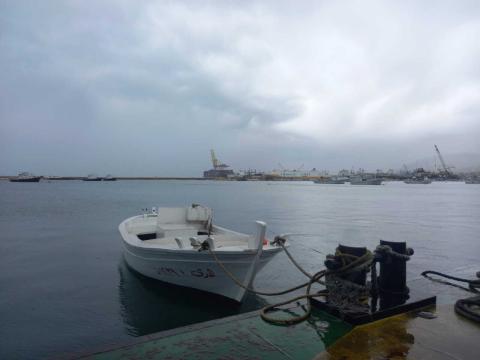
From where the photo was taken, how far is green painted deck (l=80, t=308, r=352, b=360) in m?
3.52

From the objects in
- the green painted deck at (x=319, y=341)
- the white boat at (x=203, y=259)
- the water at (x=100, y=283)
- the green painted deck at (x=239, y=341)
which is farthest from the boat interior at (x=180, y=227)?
the green painted deck at (x=319, y=341)

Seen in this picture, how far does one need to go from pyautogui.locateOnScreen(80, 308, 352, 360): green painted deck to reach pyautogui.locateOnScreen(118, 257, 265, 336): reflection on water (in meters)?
5.40

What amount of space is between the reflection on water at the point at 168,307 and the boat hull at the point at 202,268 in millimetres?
330

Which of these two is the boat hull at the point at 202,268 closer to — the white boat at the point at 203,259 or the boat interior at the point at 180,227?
the white boat at the point at 203,259

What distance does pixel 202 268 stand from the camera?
939cm

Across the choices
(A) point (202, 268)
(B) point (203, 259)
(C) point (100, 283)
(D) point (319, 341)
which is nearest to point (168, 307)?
(A) point (202, 268)

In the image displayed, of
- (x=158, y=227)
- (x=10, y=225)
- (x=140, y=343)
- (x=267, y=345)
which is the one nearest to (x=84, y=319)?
(x=158, y=227)

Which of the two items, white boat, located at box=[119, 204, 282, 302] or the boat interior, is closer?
white boat, located at box=[119, 204, 282, 302]

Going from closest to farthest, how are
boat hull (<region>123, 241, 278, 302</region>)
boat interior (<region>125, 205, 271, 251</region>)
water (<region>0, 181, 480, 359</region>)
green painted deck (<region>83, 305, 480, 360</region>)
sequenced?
green painted deck (<region>83, 305, 480, 360</region>)
water (<region>0, 181, 480, 359</region>)
boat hull (<region>123, 241, 278, 302</region>)
boat interior (<region>125, 205, 271, 251</region>)

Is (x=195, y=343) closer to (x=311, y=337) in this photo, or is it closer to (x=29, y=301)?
(x=311, y=337)

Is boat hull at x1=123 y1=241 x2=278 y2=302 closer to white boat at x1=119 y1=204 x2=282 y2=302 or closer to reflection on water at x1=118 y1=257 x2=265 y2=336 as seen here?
white boat at x1=119 y1=204 x2=282 y2=302

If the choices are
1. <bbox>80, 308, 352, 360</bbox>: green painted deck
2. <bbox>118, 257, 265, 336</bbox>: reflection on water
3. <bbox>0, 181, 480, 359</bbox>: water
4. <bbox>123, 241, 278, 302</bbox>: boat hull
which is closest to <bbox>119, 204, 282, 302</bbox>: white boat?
<bbox>123, 241, 278, 302</bbox>: boat hull

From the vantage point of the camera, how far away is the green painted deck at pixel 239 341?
352cm

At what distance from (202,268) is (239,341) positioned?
5.68 metres
